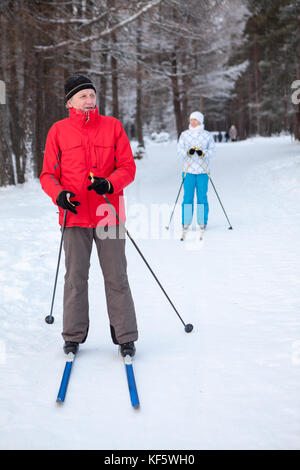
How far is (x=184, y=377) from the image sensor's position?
347 centimetres

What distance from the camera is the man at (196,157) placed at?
8.09 m

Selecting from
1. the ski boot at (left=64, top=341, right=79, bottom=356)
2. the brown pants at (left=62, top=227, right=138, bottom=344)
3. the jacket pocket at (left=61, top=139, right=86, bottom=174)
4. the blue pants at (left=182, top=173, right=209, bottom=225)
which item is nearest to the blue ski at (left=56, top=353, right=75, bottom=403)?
the ski boot at (left=64, top=341, right=79, bottom=356)

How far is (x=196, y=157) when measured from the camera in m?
8.09

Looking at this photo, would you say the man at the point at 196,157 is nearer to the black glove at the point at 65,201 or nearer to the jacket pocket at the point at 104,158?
the jacket pocket at the point at 104,158

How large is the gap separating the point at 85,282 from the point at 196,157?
192 inches

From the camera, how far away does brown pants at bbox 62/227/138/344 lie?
3.59 meters

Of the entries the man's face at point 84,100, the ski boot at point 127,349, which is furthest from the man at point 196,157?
the man's face at point 84,100

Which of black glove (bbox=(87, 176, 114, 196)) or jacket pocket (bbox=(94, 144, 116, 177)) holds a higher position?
jacket pocket (bbox=(94, 144, 116, 177))

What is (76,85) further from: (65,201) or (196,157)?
(196,157)

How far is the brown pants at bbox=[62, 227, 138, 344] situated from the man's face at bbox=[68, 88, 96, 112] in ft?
2.84

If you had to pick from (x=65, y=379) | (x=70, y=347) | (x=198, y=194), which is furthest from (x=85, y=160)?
(x=198, y=194)

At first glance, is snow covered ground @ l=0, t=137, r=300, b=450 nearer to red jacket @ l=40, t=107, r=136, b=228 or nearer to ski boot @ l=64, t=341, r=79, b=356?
ski boot @ l=64, t=341, r=79, b=356

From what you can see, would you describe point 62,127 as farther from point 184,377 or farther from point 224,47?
point 224,47

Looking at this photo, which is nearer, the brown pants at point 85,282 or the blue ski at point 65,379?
the blue ski at point 65,379
